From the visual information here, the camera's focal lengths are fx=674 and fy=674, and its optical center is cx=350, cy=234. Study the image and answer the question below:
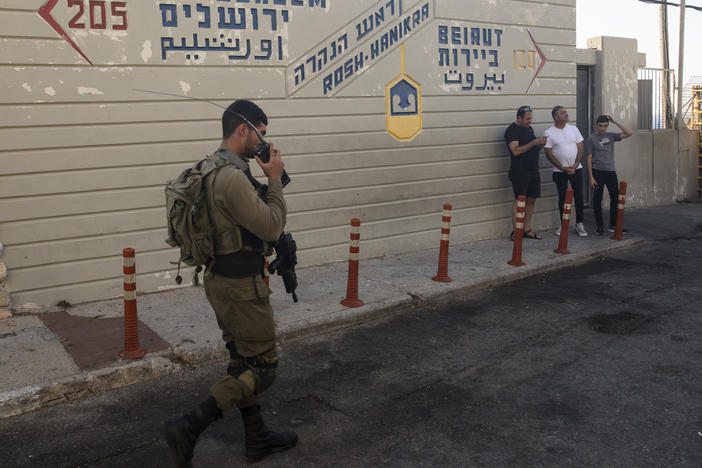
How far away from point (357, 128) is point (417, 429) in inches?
215

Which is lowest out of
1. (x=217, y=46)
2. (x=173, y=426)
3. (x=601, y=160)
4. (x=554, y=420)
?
(x=554, y=420)

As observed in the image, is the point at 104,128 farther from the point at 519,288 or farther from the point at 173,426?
the point at 519,288

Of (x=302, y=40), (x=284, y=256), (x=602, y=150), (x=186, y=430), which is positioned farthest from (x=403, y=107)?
(x=186, y=430)

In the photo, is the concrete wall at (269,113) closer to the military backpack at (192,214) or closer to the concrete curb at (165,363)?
the concrete curb at (165,363)

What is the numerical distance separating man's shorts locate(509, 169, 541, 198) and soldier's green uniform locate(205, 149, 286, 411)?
7.32 m

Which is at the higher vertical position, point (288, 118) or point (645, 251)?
point (288, 118)

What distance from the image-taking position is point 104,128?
699cm

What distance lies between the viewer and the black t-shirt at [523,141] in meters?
10.2

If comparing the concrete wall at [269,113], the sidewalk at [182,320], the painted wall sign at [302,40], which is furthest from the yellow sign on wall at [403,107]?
the sidewalk at [182,320]

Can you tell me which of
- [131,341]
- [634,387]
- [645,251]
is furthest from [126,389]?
[645,251]

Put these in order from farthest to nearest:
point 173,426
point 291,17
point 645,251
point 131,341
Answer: point 645,251
point 291,17
point 131,341
point 173,426

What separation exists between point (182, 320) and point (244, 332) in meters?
3.06

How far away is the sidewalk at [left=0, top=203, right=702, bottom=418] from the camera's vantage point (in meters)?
5.02

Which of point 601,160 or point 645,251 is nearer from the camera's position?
point 645,251
